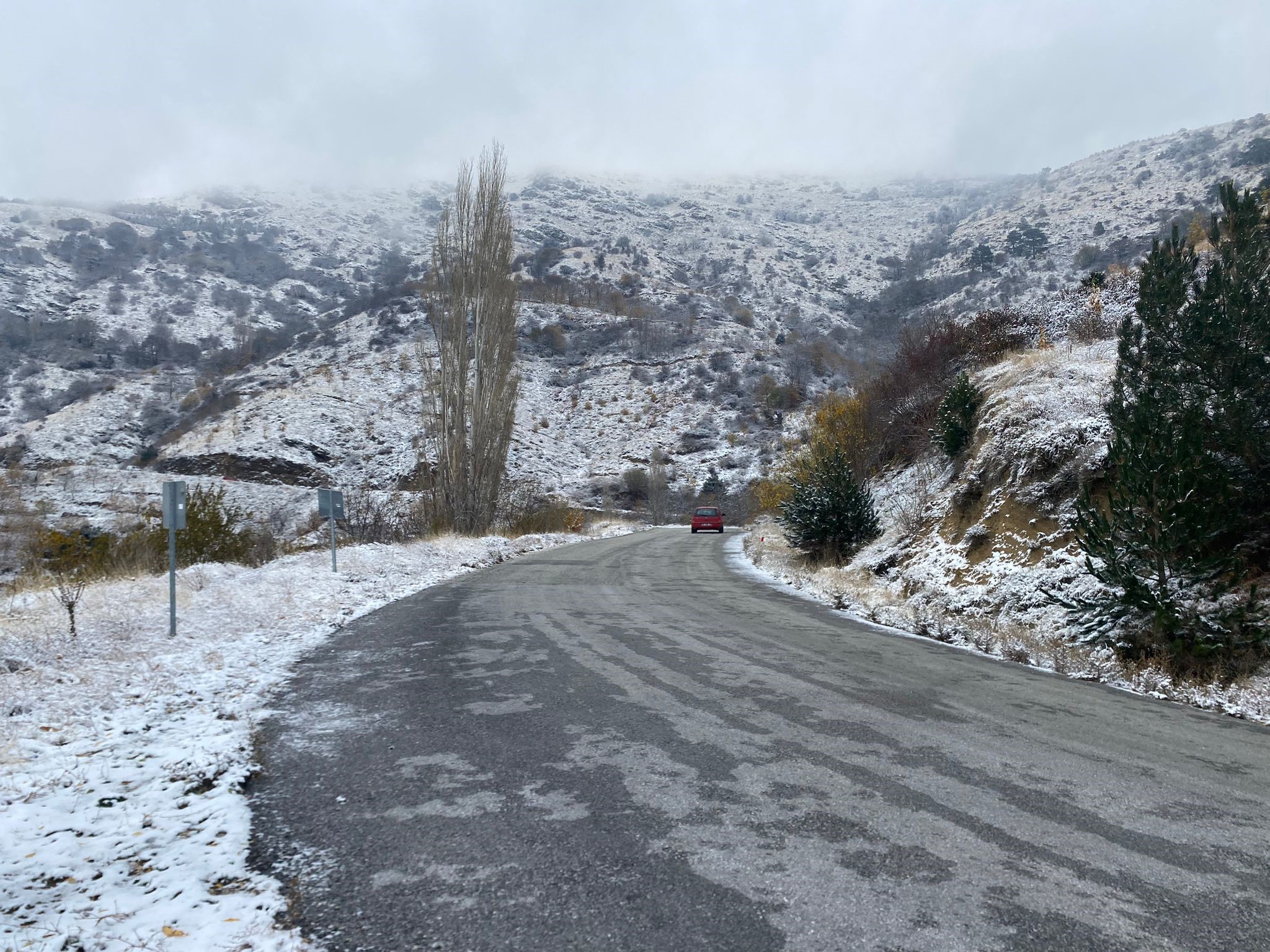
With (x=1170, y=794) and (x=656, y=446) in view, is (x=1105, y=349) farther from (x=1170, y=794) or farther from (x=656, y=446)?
(x=656, y=446)

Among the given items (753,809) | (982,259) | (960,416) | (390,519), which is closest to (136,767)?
(753,809)

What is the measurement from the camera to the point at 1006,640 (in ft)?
29.4

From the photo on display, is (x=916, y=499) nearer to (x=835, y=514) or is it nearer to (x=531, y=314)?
(x=835, y=514)

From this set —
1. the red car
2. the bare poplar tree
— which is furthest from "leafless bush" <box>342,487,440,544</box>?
the red car

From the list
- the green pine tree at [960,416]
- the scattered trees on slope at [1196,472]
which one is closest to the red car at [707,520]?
the green pine tree at [960,416]

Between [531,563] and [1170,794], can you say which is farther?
[531,563]

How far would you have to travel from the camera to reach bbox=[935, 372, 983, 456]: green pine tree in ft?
53.4

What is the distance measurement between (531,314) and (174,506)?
79.3 metres

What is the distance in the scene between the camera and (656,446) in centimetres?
6144

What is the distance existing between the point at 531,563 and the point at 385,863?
17.7 m

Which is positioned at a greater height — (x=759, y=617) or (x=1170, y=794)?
(x=1170, y=794)

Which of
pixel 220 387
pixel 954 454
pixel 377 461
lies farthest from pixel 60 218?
pixel 954 454

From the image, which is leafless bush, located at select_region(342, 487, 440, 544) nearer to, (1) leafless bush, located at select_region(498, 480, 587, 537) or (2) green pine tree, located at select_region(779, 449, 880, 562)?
(1) leafless bush, located at select_region(498, 480, 587, 537)

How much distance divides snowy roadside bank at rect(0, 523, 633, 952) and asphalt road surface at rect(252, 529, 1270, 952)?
0.24m
